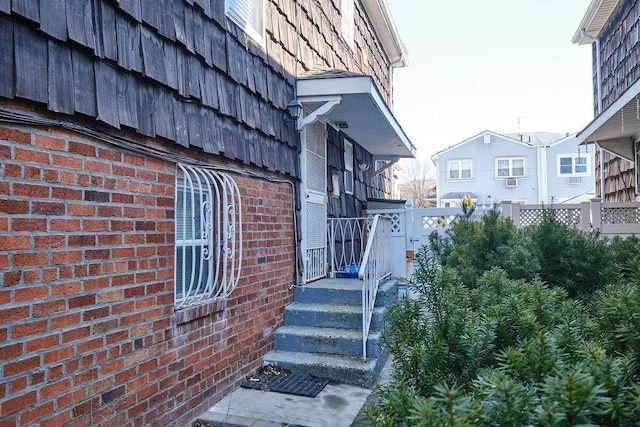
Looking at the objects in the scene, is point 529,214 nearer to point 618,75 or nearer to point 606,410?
point 618,75

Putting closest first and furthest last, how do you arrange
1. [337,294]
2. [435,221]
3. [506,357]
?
[506,357] → [337,294] → [435,221]

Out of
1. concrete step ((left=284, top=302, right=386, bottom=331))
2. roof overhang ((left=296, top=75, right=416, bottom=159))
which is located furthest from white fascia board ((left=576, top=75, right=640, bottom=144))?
concrete step ((left=284, top=302, right=386, bottom=331))

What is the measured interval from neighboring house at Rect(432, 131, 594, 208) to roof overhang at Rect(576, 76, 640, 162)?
A: 1616 centimetres

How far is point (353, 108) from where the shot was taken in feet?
19.0

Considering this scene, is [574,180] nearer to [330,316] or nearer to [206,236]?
[330,316]

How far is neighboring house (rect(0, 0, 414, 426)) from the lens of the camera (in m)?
2.10

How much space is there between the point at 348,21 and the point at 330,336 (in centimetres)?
600

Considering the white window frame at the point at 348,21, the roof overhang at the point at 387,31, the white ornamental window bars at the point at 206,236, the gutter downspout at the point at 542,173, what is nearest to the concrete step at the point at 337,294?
the white ornamental window bars at the point at 206,236

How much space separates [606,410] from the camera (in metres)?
1.01

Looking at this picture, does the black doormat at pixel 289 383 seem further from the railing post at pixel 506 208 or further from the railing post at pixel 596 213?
the railing post at pixel 596 213

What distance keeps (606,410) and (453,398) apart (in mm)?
316

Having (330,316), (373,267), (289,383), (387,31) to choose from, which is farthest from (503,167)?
(289,383)

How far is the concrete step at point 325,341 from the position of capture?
4.32 meters

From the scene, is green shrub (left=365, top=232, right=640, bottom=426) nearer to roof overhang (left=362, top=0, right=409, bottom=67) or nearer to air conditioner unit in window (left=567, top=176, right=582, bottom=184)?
roof overhang (left=362, top=0, right=409, bottom=67)
